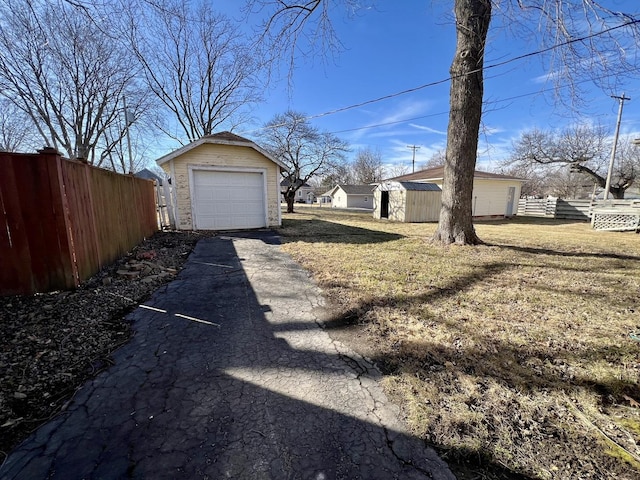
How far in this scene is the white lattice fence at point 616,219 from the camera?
455 inches

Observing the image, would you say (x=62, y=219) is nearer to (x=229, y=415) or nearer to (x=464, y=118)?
(x=229, y=415)

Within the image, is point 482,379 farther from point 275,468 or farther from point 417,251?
point 417,251

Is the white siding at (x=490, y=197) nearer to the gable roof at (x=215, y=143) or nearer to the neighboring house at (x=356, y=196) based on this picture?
the gable roof at (x=215, y=143)

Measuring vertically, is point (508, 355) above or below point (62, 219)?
below

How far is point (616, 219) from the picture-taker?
12.3m

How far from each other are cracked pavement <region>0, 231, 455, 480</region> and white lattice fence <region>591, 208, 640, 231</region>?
16.0 metres

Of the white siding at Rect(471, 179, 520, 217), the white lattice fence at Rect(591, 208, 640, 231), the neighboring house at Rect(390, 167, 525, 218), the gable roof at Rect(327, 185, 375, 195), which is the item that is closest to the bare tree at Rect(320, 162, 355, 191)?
the gable roof at Rect(327, 185, 375, 195)

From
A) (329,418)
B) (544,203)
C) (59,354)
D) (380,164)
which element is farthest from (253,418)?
(380,164)

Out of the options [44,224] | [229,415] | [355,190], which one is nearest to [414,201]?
[44,224]

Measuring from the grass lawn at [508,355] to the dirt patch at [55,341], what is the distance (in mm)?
2253

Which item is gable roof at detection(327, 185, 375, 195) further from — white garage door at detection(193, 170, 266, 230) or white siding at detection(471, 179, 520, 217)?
white garage door at detection(193, 170, 266, 230)

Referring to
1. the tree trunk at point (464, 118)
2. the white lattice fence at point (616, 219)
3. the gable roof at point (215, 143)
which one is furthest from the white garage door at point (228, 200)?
the white lattice fence at point (616, 219)

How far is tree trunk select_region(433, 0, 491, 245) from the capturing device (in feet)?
19.1

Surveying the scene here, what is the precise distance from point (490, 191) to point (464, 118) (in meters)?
14.1
